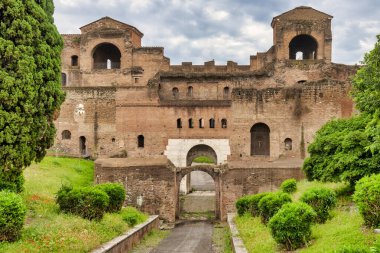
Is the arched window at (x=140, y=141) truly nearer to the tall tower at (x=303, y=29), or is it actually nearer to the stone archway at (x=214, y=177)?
the stone archway at (x=214, y=177)

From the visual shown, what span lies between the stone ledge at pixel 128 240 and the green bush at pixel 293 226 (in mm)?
4750

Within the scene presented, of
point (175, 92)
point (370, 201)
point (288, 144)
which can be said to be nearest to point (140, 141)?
point (175, 92)

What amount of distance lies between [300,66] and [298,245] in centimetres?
2686

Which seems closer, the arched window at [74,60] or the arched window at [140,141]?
the arched window at [140,141]

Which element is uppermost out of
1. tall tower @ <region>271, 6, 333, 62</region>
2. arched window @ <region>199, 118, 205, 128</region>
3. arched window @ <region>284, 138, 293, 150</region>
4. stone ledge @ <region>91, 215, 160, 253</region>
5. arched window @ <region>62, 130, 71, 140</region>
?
tall tower @ <region>271, 6, 333, 62</region>

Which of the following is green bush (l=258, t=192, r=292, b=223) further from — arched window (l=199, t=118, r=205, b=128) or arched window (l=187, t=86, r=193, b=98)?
arched window (l=187, t=86, r=193, b=98)

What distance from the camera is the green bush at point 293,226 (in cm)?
1130

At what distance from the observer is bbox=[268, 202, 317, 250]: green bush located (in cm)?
1130

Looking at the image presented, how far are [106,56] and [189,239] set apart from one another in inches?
1041

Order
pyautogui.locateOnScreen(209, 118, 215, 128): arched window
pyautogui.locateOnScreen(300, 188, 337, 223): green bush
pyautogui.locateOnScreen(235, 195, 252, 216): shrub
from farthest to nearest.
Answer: pyautogui.locateOnScreen(209, 118, 215, 128): arched window, pyautogui.locateOnScreen(235, 195, 252, 216): shrub, pyautogui.locateOnScreen(300, 188, 337, 223): green bush

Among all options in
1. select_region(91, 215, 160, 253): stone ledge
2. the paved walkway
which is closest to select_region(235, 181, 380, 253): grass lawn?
the paved walkway

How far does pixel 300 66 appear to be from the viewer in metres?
36.6

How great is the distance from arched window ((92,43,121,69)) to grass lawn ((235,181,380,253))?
26957 millimetres

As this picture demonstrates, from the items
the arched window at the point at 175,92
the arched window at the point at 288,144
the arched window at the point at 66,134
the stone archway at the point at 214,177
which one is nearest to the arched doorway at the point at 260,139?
the arched window at the point at 288,144
